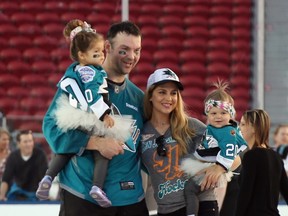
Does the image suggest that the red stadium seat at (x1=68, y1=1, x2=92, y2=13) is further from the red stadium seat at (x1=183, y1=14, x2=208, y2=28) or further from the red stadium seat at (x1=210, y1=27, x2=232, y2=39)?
the red stadium seat at (x1=210, y1=27, x2=232, y2=39)

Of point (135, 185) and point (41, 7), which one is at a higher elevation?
point (41, 7)

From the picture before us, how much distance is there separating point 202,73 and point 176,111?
6.55 meters

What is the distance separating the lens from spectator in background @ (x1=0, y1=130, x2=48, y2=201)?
20.2ft

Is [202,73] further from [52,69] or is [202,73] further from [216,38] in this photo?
[52,69]

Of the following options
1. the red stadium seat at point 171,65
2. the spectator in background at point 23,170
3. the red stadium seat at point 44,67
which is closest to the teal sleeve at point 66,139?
the spectator in background at point 23,170

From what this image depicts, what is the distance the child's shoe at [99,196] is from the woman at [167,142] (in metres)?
0.28

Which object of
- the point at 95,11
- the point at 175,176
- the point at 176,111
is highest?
the point at 95,11

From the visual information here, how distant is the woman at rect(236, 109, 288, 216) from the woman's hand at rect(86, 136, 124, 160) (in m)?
1.04

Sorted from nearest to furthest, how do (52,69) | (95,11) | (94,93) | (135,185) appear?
(94,93) < (135,185) < (52,69) < (95,11)

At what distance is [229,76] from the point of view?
984cm

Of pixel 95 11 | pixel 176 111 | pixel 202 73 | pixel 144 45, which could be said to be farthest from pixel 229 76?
pixel 176 111

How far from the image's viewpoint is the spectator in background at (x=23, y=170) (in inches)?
243

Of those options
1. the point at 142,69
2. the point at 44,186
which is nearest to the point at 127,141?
the point at 44,186

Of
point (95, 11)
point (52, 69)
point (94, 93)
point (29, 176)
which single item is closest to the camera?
point (94, 93)
